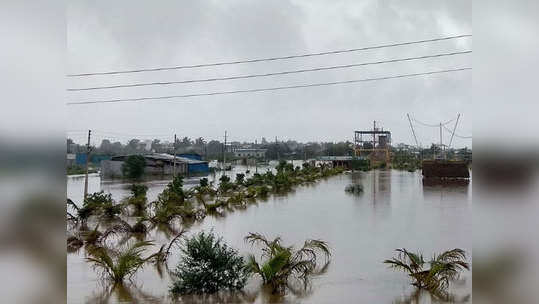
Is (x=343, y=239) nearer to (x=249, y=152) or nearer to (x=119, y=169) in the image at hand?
(x=119, y=169)

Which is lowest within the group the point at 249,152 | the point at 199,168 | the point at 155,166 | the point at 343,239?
the point at 343,239

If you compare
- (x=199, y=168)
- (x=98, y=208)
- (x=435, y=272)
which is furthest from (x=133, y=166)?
(x=435, y=272)

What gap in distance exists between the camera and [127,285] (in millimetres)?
4355

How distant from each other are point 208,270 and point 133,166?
17254 mm

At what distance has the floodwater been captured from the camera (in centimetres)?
394

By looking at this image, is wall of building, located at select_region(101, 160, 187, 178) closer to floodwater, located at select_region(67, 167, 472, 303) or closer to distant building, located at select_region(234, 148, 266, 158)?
floodwater, located at select_region(67, 167, 472, 303)

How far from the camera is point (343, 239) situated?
21.8 ft

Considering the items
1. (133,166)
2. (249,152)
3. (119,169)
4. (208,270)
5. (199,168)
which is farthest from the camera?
(249,152)

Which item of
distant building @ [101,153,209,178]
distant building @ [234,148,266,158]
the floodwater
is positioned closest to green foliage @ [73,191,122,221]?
the floodwater

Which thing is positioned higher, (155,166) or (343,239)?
(155,166)

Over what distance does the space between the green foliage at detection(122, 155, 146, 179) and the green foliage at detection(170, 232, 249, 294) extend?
668 inches

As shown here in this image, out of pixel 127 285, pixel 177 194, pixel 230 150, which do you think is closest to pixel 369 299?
pixel 127 285

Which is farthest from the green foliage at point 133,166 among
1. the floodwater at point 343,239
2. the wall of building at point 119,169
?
the floodwater at point 343,239

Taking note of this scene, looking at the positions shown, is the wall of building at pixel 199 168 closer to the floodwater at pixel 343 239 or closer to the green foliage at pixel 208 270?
the floodwater at pixel 343 239
